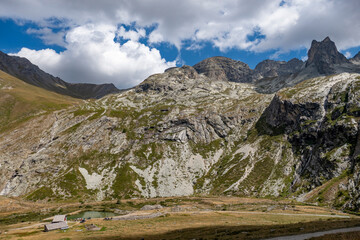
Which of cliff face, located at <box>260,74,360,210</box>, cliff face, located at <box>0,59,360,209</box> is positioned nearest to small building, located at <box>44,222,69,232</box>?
cliff face, located at <box>0,59,360,209</box>

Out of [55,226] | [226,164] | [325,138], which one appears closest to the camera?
[55,226]

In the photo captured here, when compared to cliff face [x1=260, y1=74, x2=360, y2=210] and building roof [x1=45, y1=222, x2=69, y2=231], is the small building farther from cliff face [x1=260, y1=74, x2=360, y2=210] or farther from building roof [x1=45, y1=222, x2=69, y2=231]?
cliff face [x1=260, y1=74, x2=360, y2=210]

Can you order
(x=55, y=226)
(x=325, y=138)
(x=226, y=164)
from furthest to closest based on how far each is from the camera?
(x=226, y=164), (x=325, y=138), (x=55, y=226)

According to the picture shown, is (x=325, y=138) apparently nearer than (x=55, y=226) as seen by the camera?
No

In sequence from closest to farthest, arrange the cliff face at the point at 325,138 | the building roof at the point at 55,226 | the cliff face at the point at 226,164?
1. the building roof at the point at 55,226
2. the cliff face at the point at 325,138
3. the cliff face at the point at 226,164

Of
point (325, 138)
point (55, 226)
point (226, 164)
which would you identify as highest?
point (325, 138)

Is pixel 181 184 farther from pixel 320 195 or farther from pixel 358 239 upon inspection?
pixel 358 239

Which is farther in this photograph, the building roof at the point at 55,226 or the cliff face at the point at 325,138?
the cliff face at the point at 325,138

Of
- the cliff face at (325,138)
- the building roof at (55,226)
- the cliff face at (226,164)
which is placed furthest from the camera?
the cliff face at (226,164)

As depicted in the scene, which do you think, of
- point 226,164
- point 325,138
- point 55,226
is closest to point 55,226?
point 55,226

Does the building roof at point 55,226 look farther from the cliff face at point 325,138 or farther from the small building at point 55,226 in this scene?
the cliff face at point 325,138

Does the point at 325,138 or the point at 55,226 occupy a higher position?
the point at 325,138

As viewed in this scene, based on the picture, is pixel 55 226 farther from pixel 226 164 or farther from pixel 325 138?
pixel 325 138

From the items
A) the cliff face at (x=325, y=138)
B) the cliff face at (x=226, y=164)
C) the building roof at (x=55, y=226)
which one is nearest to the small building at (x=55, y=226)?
the building roof at (x=55, y=226)
